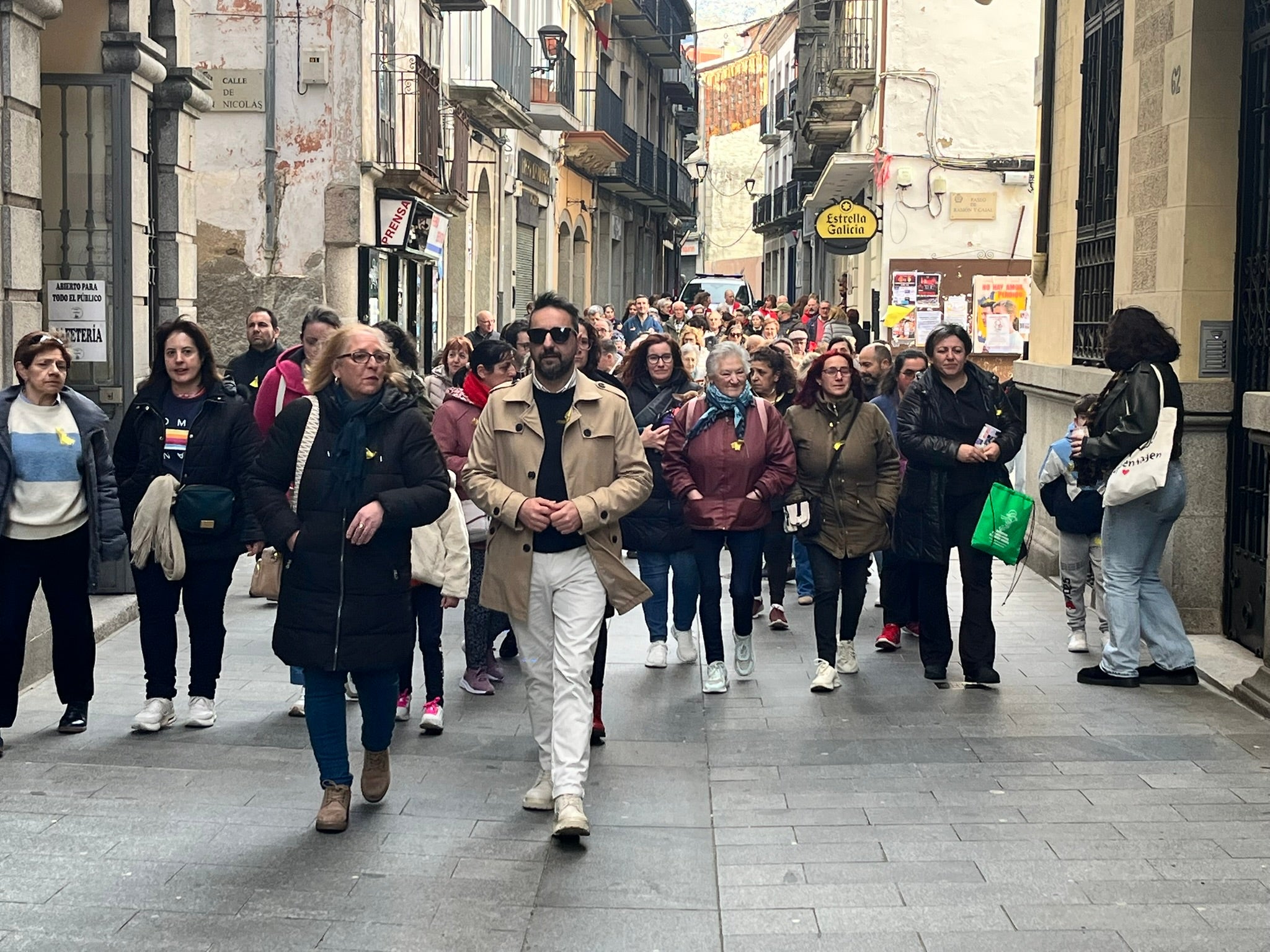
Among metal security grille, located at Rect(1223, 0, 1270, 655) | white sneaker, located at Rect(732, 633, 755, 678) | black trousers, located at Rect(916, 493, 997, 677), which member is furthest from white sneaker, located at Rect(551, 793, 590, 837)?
metal security grille, located at Rect(1223, 0, 1270, 655)

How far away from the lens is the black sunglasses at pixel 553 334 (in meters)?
5.93

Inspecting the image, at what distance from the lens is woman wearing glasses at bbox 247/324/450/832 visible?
18.5 ft

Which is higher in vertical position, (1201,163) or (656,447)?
(1201,163)

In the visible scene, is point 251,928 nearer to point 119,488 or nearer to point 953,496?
point 119,488

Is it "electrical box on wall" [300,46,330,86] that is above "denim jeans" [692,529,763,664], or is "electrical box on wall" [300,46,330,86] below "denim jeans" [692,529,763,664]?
above

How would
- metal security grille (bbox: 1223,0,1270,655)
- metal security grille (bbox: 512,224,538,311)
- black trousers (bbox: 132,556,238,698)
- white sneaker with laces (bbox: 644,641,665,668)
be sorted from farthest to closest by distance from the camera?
1. metal security grille (bbox: 512,224,538,311)
2. white sneaker with laces (bbox: 644,641,665,668)
3. metal security grille (bbox: 1223,0,1270,655)
4. black trousers (bbox: 132,556,238,698)

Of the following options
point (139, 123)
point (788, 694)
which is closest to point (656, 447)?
point (788, 694)

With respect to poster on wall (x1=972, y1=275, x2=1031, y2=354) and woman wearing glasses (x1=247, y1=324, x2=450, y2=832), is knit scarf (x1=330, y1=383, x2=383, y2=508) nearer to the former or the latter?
woman wearing glasses (x1=247, y1=324, x2=450, y2=832)

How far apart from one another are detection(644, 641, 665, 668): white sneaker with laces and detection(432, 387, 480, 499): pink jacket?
159cm

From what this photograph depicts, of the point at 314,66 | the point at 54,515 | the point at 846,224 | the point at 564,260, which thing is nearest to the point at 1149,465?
the point at 54,515

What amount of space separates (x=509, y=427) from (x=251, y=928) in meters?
2.07

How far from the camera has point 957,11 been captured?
82.4 feet

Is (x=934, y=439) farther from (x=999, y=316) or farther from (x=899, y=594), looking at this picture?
(x=999, y=316)

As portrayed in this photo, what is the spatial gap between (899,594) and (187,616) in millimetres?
4091
